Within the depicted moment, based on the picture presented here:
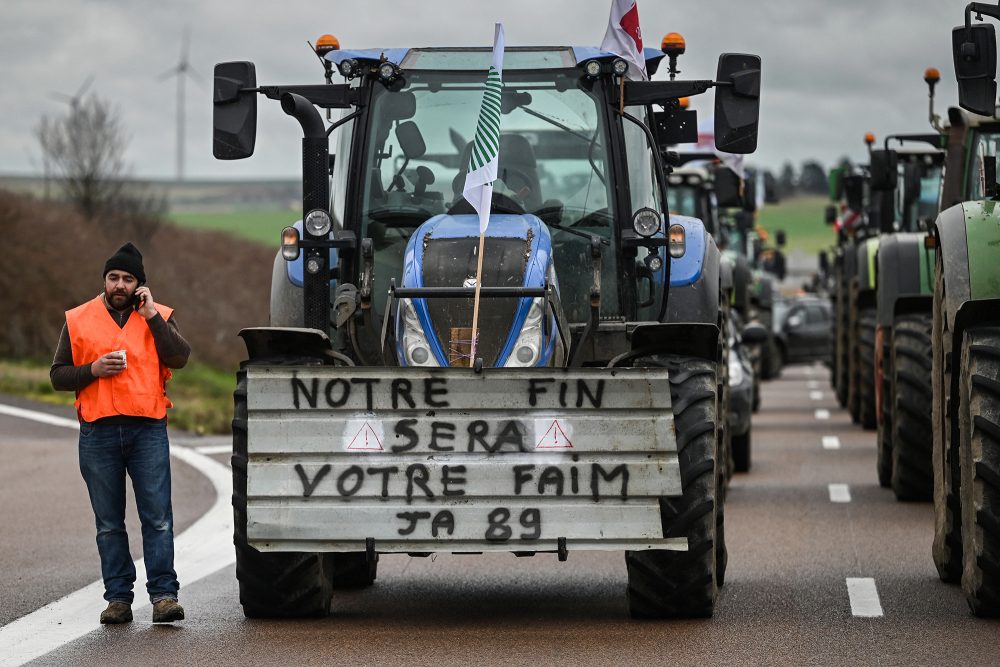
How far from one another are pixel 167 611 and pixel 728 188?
24.3ft

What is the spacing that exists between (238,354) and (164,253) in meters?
15.3

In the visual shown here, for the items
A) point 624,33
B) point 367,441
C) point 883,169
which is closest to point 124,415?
point 367,441

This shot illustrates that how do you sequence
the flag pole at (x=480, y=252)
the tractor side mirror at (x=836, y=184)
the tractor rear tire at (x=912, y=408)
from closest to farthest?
the flag pole at (x=480, y=252), the tractor rear tire at (x=912, y=408), the tractor side mirror at (x=836, y=184)

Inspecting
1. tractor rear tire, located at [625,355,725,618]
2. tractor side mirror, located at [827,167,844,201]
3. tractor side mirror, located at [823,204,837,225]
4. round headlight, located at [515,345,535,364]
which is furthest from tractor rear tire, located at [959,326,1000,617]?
tractor side mirror, located at [823,204,837,225]

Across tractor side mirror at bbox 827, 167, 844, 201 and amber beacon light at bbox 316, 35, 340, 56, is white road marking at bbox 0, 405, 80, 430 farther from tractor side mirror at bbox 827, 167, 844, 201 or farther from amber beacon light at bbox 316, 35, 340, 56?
amber beacon light at bbox 316, 35, 340, 56

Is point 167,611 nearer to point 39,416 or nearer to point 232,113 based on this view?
point 232,113

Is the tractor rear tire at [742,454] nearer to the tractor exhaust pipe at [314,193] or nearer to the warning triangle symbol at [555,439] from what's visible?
the tractor exhaust pipe at [314,193]

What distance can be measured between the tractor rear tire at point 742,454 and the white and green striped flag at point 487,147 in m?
9.47

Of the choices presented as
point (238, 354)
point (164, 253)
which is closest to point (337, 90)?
point (238, 354)

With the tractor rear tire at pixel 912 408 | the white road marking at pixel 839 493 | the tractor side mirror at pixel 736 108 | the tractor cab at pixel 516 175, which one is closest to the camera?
the tractor side mirror at pixel 736 108

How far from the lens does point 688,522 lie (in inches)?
376

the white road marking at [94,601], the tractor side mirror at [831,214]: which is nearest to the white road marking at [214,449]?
the white road marking at [94,601]

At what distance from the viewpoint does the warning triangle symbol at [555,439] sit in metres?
9.30

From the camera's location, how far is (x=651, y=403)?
30.7 ft
